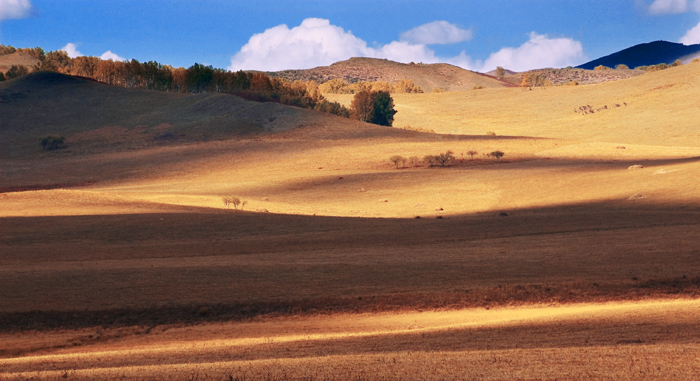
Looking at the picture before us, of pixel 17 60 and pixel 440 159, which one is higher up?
pixel 17 60

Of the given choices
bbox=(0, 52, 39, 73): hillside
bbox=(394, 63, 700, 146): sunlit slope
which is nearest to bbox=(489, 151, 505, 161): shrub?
bbox=(394, 63, 700, 146): sunlit slope

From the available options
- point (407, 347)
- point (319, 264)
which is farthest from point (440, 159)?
point (407, 347)

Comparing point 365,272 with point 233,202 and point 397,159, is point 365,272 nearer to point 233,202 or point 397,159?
point 233,202

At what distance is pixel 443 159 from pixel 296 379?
53671mm

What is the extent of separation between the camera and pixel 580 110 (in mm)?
104188

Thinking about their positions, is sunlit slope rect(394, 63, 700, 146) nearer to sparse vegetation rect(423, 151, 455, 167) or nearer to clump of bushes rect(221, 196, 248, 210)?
sparse vegetation rect(423, 151, 455, 167)

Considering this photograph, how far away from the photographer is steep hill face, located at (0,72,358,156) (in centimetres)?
8662

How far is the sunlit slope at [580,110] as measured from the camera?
84.2 m

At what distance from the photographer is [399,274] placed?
883 inches

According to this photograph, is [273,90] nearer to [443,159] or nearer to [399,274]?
[443,159]

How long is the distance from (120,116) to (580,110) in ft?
238

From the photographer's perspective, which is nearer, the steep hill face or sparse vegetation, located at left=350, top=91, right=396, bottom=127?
the steep hill face

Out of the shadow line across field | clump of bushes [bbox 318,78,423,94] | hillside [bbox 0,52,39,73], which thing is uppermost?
hillside [bbox 0,52,39,73]

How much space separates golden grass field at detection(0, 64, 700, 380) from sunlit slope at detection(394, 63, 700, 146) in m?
22.2
